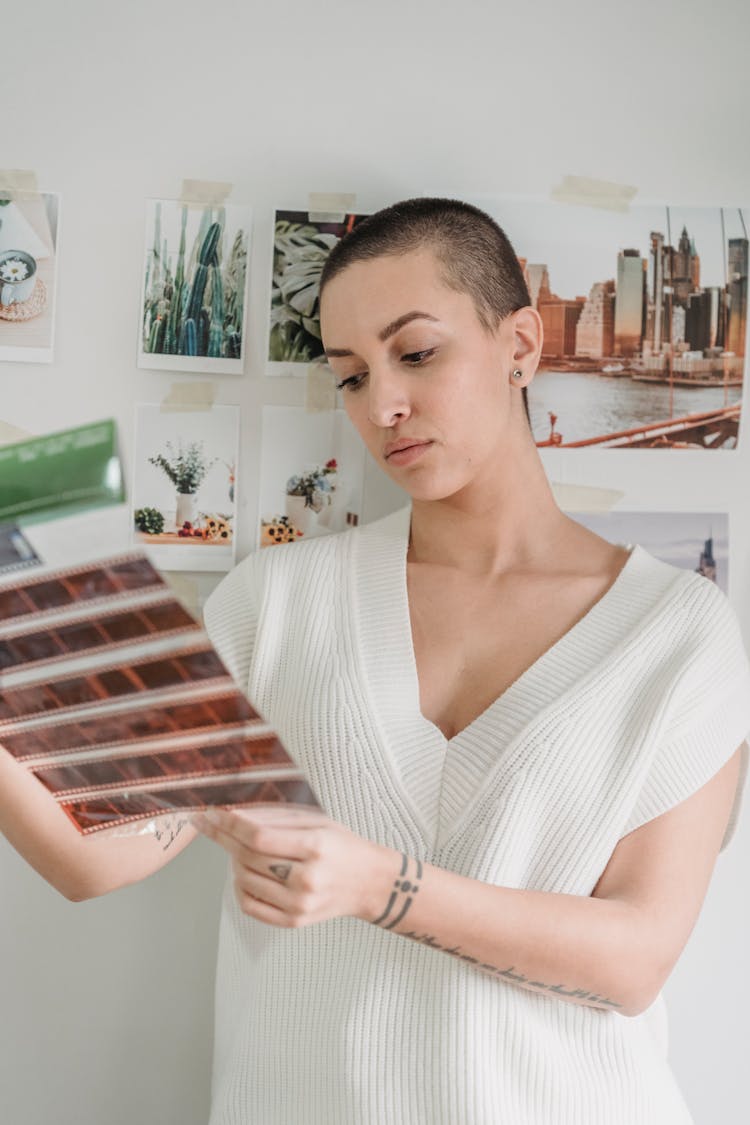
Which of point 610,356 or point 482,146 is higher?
point 482,146

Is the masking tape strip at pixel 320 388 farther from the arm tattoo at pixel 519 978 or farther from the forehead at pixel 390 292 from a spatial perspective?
the arm tattoo at pixel 519 978

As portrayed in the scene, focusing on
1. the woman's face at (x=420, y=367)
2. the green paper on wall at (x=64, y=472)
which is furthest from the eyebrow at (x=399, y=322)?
the green paper on wall at (x=64, y=472)

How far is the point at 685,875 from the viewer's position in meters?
0.88

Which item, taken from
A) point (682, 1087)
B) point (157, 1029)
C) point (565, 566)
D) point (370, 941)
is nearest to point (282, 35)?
point (565, 566)

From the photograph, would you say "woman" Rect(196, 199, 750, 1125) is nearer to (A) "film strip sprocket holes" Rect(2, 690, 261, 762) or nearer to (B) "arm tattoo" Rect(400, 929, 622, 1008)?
(B) "arm tattoo" Rect(400, 929, 622, 1008)

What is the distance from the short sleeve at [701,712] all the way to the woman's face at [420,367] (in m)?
0.27

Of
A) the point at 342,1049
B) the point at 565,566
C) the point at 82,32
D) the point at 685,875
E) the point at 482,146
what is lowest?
the point at 342,1049

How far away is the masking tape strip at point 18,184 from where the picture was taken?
1155 mm

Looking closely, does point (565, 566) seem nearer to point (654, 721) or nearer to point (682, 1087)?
point (654, 721)

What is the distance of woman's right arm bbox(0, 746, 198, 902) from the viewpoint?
0.78 metres

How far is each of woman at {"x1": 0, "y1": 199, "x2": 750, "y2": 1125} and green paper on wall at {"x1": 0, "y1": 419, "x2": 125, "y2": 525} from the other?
0.29 metres

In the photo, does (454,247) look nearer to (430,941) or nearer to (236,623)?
(236,623)

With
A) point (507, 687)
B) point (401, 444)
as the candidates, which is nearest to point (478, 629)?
point (507, 687)

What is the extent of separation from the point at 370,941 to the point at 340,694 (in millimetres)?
224
